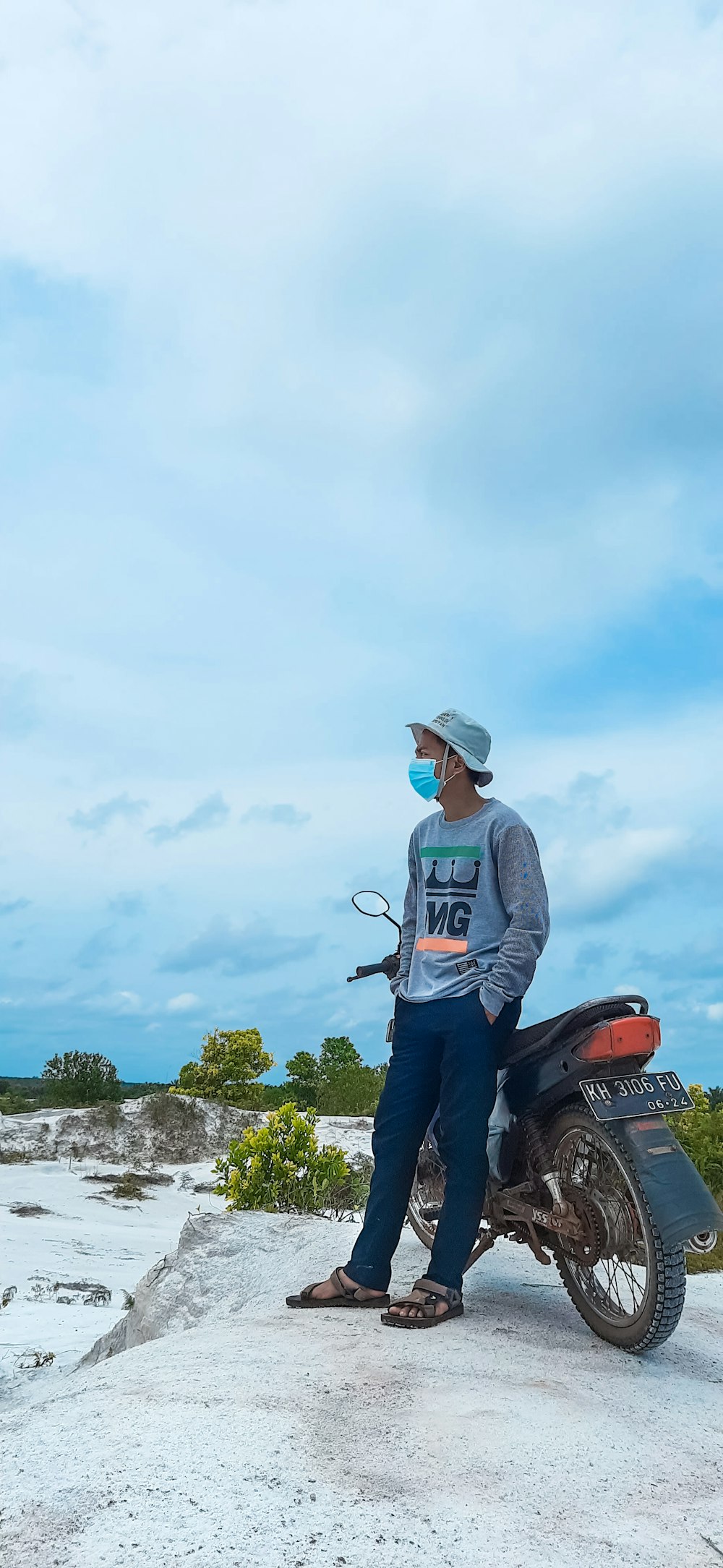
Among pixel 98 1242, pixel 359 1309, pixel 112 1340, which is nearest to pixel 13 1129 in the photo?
pixel 98 1242

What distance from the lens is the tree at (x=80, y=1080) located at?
66.7 feet

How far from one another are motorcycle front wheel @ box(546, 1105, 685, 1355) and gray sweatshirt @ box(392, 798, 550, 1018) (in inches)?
23.3

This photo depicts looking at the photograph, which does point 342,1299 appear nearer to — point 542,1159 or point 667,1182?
point 542,1159

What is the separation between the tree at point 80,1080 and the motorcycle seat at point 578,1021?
17291 millimetres

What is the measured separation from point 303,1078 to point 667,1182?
58.7ft

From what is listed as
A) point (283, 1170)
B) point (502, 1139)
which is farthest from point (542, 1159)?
point (283, 1170)

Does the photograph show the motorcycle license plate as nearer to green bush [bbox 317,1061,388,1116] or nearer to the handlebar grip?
the handlebar grip

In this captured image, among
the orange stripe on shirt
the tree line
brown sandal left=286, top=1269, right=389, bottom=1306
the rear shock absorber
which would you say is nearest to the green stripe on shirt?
the orange stripe on shirt

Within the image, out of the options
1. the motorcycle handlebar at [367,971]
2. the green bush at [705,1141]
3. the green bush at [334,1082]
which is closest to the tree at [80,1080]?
the green bush at [334,1082]

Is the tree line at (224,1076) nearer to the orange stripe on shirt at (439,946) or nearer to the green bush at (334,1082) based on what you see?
the green bush at (334,1082)

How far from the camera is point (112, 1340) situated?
19.7ft

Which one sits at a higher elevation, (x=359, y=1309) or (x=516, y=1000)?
(x=516, y=1000)

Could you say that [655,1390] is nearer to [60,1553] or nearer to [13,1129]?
[60,1553]

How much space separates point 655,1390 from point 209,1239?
9.69 ft
